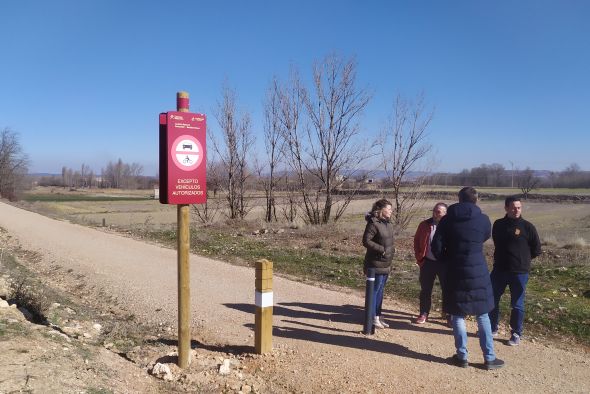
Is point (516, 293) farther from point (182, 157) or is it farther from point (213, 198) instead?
point (213, 198)

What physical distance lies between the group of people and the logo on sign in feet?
7.52

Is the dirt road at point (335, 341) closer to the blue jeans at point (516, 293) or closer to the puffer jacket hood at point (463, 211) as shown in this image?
the blue jeans at point (516, 293)

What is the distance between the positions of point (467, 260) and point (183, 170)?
2.90 m

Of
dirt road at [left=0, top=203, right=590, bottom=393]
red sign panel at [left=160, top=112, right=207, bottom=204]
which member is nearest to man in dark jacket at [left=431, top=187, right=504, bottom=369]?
dirt road at [left=0, top=203, right=590, bottom=393]

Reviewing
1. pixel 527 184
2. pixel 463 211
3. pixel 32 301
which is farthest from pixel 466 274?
pixel 527 184

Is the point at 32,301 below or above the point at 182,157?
below

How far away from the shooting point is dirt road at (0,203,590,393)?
187 inches

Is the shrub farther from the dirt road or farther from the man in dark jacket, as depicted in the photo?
the man in dark jacket

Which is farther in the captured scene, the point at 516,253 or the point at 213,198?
the point at 213,198

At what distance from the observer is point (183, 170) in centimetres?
482

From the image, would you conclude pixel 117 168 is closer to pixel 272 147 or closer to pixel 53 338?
pixel 272 147

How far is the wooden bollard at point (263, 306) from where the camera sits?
5.21 meters

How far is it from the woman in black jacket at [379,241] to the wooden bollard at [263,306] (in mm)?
1403

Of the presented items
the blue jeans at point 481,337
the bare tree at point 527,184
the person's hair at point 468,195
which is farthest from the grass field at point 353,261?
the bare tree at point 527,184
